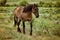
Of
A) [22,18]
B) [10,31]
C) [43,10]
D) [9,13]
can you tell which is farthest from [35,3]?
[10,31]

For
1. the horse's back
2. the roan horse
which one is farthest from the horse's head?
the horse's back

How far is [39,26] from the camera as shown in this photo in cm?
164

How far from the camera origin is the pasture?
1.61 m

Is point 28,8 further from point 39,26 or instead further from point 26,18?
point 39,26

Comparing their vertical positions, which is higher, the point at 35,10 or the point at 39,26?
the point at 35,10

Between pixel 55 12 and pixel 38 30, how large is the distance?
317mm

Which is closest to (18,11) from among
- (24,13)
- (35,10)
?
(24,13)

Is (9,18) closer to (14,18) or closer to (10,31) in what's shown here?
(14,18)

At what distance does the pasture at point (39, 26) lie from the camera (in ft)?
5.29

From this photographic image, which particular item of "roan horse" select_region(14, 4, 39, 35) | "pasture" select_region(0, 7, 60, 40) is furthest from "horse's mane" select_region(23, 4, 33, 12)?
"pasture" select_region(0, 7, 60, 40)

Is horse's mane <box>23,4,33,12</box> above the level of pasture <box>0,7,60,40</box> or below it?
above

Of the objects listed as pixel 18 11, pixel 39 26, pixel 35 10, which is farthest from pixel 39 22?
pixel 18 11

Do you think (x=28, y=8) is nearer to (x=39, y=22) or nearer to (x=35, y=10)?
(x=35, y=10)

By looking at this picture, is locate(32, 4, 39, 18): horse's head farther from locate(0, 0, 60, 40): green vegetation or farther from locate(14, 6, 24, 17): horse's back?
locate(14, 6, 24, 17): horse's back
